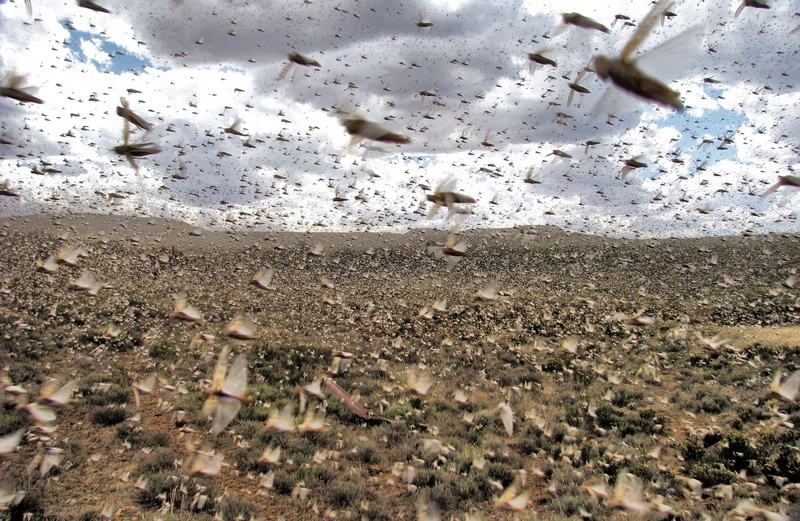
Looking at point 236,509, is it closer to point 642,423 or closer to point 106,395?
point 106,395

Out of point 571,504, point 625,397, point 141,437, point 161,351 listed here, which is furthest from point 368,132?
point 161,351

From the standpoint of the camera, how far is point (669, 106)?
206cm

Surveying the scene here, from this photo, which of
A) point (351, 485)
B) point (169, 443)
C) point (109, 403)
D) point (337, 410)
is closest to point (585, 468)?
point (351, 485)

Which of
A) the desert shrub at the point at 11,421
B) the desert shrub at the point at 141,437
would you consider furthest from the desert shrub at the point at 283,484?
the desert shrub at the point at 11,421

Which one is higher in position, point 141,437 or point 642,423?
point 141,437

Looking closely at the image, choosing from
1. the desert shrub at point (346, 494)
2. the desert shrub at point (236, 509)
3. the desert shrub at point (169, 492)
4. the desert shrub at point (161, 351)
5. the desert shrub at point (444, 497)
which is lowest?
the desert shrub at point (161, 351)

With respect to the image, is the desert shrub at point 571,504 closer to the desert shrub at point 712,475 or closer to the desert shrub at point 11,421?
the desert shrub at point 712,475

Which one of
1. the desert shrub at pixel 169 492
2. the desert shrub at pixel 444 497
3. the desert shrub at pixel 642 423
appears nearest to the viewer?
the desert shrub at pixel 169 492

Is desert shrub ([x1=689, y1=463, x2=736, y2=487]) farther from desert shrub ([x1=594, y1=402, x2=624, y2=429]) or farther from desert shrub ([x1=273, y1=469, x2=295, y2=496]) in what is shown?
desert shrub ([x1=273, y1=469, x2=295, y2=496])

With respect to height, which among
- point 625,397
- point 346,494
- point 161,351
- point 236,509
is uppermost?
point 236,509

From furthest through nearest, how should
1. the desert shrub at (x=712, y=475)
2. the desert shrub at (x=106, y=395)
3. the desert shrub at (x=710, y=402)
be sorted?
the desert shrub at (x=710, y=402) < the desert shrub at (x=106, y=395) < the desert shrub at (x=712, y=475)

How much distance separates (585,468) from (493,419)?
2.98m

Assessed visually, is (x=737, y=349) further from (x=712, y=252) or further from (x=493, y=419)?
(x=712, y=252)

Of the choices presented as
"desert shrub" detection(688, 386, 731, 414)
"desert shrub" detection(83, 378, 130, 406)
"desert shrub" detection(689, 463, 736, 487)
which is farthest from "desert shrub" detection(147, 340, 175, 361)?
"desert shrub" detection(688, 386, 731, 414)
